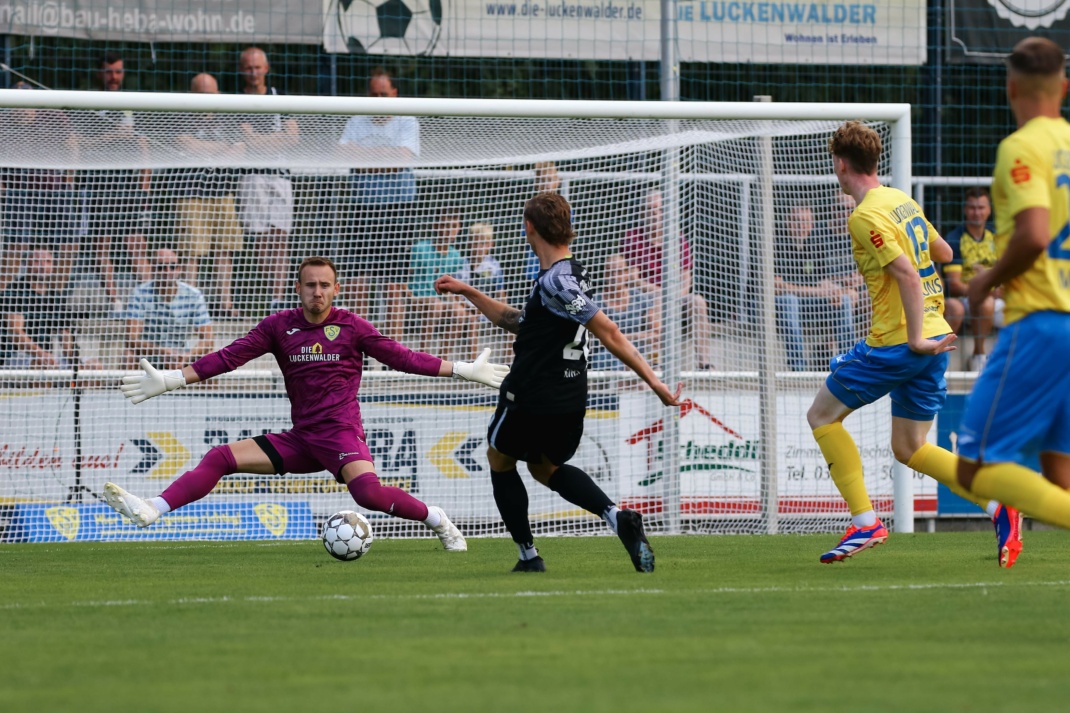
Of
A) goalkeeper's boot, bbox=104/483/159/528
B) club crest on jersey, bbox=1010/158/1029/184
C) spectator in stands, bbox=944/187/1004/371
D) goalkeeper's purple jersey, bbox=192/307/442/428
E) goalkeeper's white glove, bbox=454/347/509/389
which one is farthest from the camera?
spectator in stands, bbox=944/187/1004/371

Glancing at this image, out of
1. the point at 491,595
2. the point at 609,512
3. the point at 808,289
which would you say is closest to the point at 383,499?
the point at 609,512

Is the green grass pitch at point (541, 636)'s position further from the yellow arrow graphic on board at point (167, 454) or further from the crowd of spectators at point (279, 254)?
the crowd of spectators at point (279, 254)

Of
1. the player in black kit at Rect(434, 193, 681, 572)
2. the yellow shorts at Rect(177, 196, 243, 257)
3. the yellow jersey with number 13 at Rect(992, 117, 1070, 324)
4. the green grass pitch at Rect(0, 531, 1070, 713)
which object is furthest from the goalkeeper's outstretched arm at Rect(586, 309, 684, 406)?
the yellow shorts at Rect(177, 196, 243, 257)

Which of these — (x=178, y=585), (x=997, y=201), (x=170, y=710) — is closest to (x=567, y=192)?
(x=178, y=585)

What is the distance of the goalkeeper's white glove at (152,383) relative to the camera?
9.11 metres

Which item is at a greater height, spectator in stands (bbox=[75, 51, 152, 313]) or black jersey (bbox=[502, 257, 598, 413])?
spectator in stands (bbox=[75, 51, 152, 313])

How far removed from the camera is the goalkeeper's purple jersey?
915 centimetres

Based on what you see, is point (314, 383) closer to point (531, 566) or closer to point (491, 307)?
point (491, 307)

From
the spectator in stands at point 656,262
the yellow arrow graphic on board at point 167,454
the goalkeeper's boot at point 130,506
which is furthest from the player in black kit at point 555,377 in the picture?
the yellow arrow graphic on board at point 167,454

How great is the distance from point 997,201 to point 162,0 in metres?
9.92

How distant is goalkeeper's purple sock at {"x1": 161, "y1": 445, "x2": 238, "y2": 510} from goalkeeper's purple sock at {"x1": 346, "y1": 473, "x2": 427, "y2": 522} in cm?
79

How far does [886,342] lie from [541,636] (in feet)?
11.4

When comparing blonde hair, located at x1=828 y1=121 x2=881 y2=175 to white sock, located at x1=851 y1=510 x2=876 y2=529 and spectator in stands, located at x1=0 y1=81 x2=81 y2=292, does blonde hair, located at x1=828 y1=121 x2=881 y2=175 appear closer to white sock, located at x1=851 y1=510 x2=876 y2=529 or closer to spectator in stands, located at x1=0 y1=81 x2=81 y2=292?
white sock, located at x1=851 y1=510 x2=876 y2=529

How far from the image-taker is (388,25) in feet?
46.0
